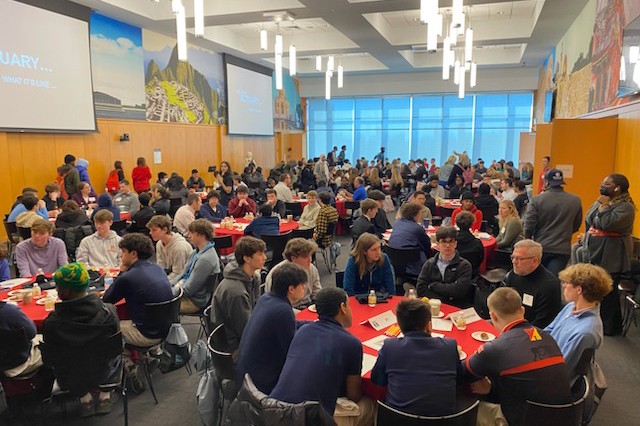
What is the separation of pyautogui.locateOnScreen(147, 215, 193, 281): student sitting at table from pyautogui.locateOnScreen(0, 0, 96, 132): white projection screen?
5.62 m

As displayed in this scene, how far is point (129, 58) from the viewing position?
11680 millimetres

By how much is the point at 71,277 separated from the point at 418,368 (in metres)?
2.28

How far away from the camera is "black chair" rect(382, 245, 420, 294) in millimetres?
5293

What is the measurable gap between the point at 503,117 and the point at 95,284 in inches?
748

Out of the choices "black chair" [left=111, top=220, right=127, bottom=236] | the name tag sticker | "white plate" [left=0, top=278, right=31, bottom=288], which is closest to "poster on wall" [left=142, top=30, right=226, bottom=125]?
"black chair" [left=111, top=220, right=127, bottom=236]

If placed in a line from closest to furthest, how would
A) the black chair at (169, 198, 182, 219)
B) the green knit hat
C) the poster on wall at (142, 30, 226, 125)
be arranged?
the green knit hat
the black chair at (169, 198, 182, 219)
the poster on wall at (142, 30, 226, 125)

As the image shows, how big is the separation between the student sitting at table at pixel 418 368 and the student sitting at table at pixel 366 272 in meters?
1.65

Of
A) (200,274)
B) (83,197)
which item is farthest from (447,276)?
(83,197)

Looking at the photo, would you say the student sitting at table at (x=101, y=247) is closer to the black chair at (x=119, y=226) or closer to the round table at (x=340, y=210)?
the black chair at (x=119, y=226)

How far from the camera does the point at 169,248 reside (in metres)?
5.10

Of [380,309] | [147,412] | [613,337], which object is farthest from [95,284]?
[613,337]

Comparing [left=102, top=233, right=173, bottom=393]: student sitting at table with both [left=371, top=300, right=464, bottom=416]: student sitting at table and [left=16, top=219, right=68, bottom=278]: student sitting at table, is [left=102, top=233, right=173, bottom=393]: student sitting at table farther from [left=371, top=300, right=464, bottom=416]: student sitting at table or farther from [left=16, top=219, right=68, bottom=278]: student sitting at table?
[left=371, top=300, right=464, bottom=416]: student sitting at table

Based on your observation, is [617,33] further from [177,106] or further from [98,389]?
[177,106]

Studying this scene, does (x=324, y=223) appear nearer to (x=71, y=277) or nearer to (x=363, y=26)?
(x=71, y=277)
